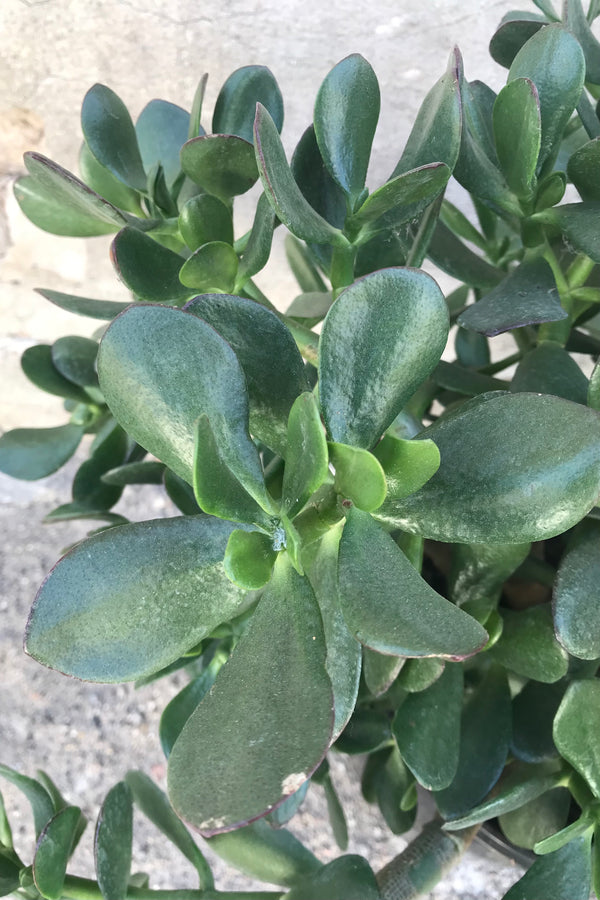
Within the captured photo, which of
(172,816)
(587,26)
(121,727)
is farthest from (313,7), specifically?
(121,727)

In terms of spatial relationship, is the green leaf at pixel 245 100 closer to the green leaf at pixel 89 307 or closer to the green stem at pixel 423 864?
the green leaf at pixel 89 307

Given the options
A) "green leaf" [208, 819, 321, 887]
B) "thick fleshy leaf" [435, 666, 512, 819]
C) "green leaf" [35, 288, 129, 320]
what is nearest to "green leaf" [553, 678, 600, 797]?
"thick fleshy leaf" [435, 666, 512, 819]

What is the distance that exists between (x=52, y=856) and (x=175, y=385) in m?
0.28

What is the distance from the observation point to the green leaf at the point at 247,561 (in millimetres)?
312

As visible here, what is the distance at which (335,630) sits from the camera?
360 millimetres

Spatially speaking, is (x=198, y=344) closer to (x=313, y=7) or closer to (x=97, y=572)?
(x=97, y=572)

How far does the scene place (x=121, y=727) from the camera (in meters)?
1.13

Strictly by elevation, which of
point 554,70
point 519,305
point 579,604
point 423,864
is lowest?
point 423,864

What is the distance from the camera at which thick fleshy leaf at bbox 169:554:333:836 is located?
10.6 inches

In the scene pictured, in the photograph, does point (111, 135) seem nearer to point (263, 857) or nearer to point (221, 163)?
point (221, 163)

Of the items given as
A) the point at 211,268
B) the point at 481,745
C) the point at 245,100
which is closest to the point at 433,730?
the point at 481,745

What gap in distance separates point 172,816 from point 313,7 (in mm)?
793

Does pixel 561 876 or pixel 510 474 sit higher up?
pixel 510 474

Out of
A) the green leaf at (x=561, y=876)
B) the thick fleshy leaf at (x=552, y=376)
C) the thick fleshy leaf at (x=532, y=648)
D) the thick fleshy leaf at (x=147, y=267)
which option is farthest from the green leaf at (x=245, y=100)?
the green leaf at (x=561, y=876)
